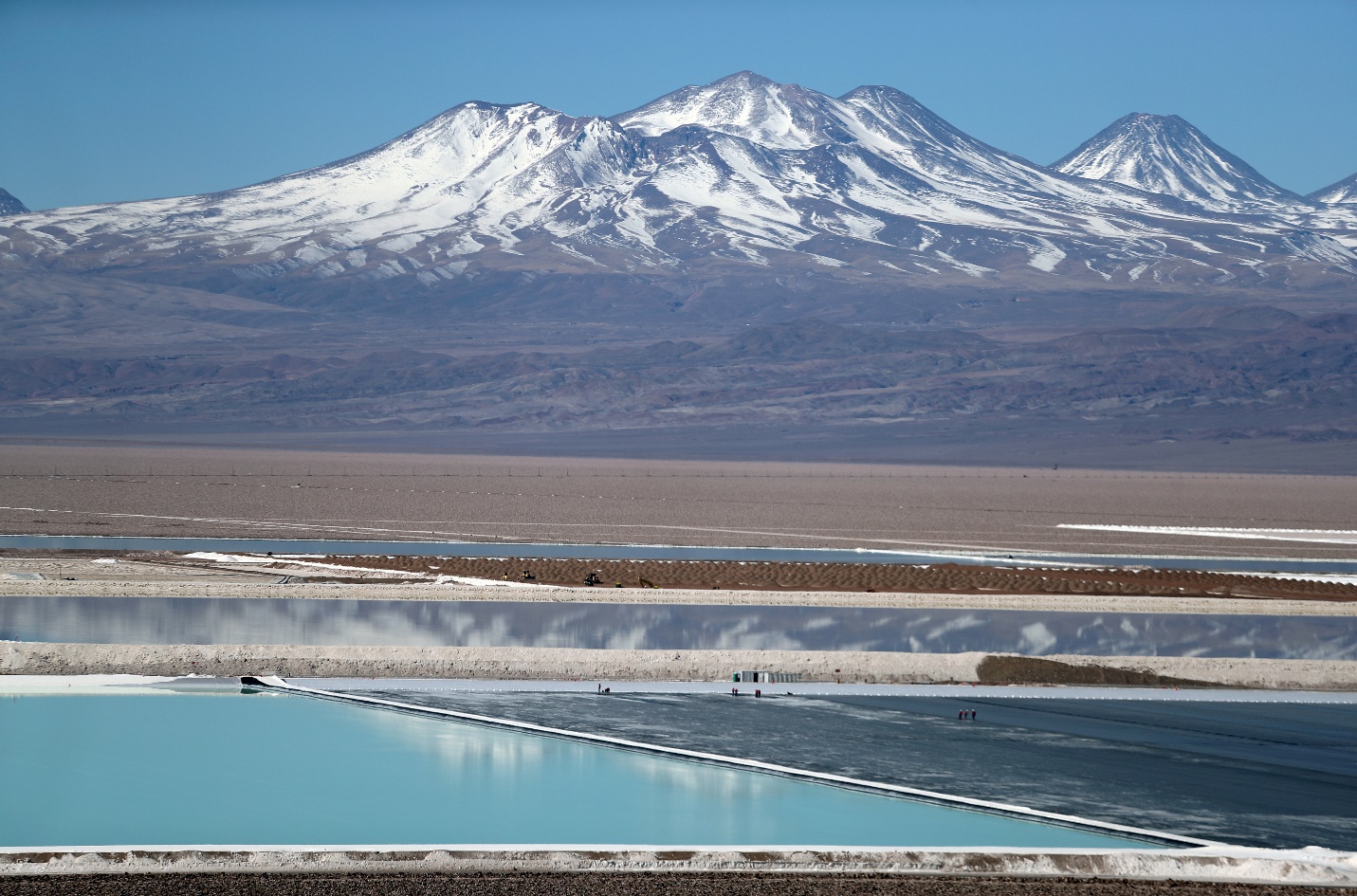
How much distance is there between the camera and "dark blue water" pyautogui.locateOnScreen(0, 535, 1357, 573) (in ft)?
90.9

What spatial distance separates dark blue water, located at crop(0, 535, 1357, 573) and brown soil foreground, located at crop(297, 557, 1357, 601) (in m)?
1.88

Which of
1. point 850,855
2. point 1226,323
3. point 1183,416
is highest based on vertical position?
point 1226,323

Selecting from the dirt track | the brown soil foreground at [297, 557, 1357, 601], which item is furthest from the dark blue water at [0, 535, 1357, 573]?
the brown soil foreground at [297, 557, 1357, 601]

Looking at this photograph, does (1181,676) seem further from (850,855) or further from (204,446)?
(204,446)

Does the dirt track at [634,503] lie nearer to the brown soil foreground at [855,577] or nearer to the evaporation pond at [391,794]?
the brown soil foreground at [855,577]

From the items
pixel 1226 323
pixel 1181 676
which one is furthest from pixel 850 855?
pixel 1226 323

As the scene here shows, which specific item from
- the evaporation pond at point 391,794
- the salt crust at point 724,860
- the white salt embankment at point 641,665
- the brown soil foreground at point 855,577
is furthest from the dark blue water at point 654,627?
the salt crust at point 724,860

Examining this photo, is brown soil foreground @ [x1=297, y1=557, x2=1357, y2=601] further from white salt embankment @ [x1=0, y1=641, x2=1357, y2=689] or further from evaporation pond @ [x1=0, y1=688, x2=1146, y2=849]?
evaporation pond @ [x1=0, y1=688, x2=1146, y2=849]

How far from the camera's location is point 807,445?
118m

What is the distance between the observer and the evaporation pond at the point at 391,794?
370 inches

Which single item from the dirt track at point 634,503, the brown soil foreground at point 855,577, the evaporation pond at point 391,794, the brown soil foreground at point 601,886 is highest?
the dirt track at point 634,503

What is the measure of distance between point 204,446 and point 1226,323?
4192 inches

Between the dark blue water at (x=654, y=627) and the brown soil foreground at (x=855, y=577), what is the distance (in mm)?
2948

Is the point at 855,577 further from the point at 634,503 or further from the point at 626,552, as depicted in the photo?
the point at 634,503
